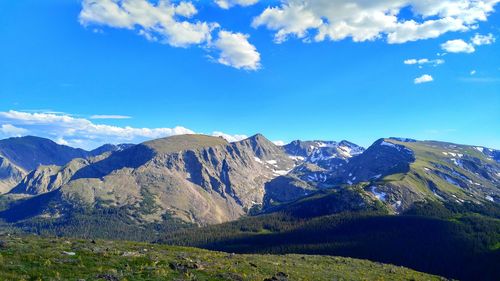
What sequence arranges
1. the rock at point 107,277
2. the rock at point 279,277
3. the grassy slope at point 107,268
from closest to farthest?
1. the grassy slope at point 107,268
2. the rock at point 107,277
3. the rock at point 279,277

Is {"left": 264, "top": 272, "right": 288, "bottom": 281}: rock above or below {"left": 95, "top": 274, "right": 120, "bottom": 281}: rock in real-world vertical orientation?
below

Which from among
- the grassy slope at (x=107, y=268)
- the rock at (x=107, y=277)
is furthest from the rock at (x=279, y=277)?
the rock at (x=107, y=277)

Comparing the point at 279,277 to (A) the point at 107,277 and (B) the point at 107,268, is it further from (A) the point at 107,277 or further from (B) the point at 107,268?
(A) the point at 107,277

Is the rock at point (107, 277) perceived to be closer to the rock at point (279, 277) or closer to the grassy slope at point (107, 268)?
the grassy slope at point (107, 268)

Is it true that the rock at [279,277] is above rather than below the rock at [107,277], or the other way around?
below

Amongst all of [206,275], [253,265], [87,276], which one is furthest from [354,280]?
[87,276]

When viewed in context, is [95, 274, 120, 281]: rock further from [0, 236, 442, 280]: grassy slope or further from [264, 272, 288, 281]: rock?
[264, 272, 288, 281]: rock

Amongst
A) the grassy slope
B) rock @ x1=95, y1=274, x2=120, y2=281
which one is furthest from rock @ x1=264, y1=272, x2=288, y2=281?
rock @ x1=95, y1=274, x2=120, y2=281

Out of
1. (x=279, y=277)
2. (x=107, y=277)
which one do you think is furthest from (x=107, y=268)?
(x=279, y=277)

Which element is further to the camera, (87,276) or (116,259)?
(116,259)

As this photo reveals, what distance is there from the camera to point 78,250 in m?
42.0

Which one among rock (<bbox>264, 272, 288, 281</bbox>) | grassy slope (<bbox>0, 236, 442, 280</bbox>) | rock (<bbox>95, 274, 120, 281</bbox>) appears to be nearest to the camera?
grassy slope (<bbox>0, 236, 442, 280</bbox>)

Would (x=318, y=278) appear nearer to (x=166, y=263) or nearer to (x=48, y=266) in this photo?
(x=166, y=263)

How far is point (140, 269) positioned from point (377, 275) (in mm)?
36887
